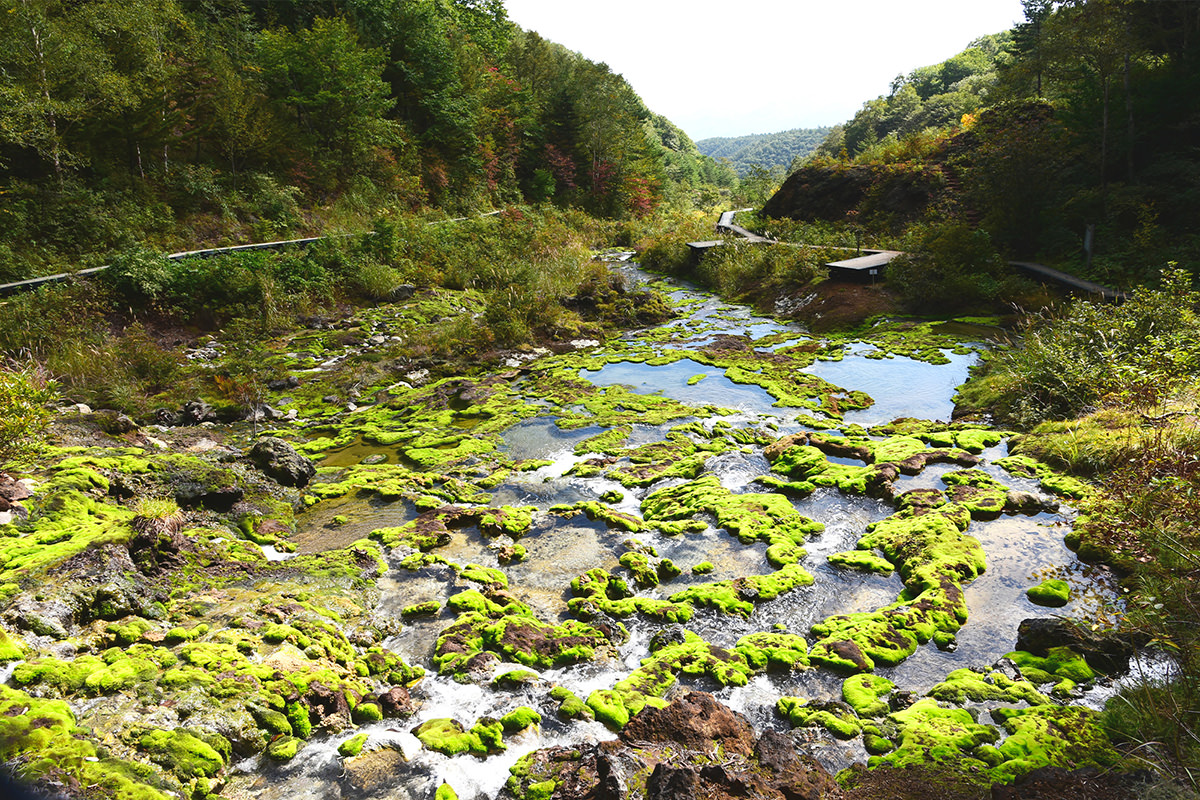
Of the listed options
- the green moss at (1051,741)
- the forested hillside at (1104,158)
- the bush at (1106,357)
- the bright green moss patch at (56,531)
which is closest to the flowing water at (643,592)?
the green moss at (1051,741)

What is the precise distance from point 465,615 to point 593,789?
7.19 feet

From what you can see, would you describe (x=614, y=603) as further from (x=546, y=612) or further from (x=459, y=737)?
(x=459, y=737)

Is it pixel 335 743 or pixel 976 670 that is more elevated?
pixel 335 743

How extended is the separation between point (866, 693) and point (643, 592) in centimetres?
221

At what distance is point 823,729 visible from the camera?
13.0 feet

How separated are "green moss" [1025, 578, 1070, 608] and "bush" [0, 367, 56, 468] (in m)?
9.89

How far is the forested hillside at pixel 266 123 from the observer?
13.0 metres

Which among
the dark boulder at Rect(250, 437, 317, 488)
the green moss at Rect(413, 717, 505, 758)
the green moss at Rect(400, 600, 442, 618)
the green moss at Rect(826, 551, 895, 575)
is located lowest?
the green moss at Rect(826, 551, 895, 575)

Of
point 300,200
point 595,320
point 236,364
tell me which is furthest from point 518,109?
point 236,364

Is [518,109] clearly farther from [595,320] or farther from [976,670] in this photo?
[976,670]

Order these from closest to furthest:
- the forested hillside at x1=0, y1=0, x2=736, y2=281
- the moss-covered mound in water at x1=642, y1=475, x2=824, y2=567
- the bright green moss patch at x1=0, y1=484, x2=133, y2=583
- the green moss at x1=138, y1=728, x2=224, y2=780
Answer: the green moss at x1=138, y1=728, x2=224, y2=780 < the bright green moss patch at x1=0, y1=484, x2=133, y2=583 < the moss-covered mound in water at x1=642, y1=475, x2=824, y2=567 < the forested hillside at x1=0, y1=0, x2=736, y2=281

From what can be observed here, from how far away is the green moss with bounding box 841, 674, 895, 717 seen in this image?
411 centimetres

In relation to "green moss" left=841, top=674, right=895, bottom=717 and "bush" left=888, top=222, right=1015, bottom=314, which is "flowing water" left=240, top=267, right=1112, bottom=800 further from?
"bush" left=888, top=222, right=1015, bottom=314

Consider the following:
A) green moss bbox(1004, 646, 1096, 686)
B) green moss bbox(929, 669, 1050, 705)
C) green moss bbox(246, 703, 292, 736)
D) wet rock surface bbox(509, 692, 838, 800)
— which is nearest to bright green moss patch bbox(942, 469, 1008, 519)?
green moss bbox(1004, 646, 1096, 686)
